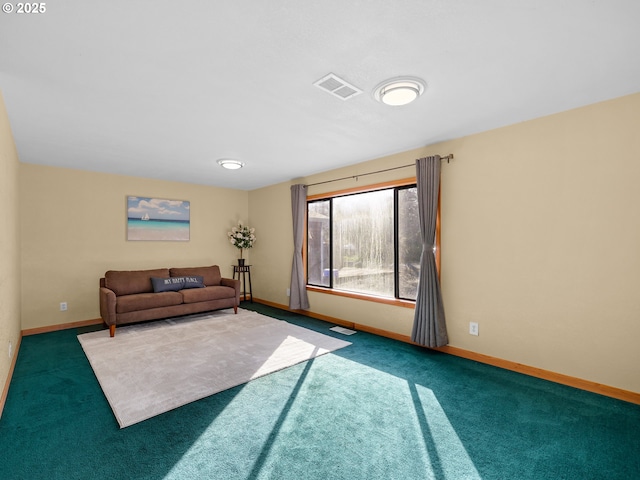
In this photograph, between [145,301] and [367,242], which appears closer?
[145,301]

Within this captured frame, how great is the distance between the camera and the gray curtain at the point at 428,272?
146 inches

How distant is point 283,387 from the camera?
2.87 meters

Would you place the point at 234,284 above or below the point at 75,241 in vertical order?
below

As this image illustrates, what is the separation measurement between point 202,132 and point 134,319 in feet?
9.46

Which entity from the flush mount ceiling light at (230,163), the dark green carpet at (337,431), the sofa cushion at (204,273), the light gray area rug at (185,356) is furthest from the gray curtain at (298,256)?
the dark green carpet at (337,431)

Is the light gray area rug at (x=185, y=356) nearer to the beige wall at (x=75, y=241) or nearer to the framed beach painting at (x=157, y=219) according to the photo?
the beige wall at (x=75, y=241)

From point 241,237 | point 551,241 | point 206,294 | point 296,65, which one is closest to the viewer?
point 296,65

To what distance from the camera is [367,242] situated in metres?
4.91

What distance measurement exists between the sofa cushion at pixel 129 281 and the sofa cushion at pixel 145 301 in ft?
0.52

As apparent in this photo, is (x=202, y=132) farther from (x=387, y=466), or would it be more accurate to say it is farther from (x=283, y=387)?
(x=387, y=466)

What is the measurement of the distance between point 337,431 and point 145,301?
12.0 ft

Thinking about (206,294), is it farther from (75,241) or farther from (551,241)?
(551,241)

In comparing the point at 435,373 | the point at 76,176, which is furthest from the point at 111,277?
the point at 435,373

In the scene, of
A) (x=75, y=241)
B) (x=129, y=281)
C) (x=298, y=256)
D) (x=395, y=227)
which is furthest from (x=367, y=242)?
(x=75, y=241)
